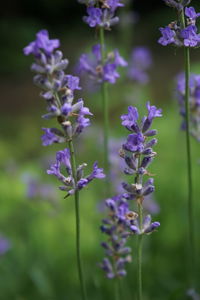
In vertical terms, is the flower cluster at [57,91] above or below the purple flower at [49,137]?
above

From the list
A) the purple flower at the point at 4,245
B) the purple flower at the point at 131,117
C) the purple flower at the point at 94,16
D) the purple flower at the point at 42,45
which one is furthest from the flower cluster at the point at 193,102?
the purple flower at the point at 4,245

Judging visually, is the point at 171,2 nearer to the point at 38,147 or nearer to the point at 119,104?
the point at 38,147

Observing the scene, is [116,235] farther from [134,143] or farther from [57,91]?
[57,91]

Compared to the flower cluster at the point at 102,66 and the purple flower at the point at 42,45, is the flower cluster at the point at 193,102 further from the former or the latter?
the purple flower at the point at 42,45

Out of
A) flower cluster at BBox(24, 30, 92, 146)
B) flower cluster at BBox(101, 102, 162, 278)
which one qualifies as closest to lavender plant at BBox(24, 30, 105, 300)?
flower cluster at BBox(24, 30, 92, 146)

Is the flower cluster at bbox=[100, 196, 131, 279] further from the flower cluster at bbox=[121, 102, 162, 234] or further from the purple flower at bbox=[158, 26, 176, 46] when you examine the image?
the purple flower at bbox=[158, 26, 176, 46]

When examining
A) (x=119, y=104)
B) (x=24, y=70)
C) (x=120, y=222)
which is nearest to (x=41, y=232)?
(x=120, y=222)

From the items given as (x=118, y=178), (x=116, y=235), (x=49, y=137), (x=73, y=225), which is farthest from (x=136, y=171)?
(x=73, y=225)
